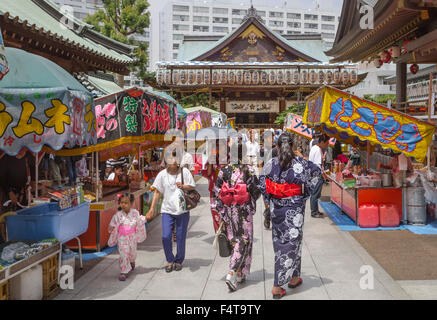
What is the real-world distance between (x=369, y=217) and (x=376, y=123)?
1869 mm

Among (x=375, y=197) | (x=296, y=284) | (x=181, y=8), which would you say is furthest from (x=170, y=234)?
(x=181, y=8)

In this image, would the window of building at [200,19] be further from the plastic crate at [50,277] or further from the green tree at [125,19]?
the plastic crate at [50,277]

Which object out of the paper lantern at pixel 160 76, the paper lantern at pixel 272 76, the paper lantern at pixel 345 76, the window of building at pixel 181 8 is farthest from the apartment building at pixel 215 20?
the paper lantern at pixel 160 76

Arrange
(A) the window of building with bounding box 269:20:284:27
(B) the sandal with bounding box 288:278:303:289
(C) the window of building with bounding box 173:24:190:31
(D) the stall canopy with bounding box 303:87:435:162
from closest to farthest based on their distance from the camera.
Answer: (B) the sandal with bounding box 288:278:303:289 → (D) the stall canopy with bounding box 303:87:435:162 → (C) the window of building with bounding box 173:24:190:31 → (A) the window of building with bounding box 269:20:284:27

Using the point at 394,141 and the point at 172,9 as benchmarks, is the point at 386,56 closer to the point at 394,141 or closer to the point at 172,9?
the point at 394,141

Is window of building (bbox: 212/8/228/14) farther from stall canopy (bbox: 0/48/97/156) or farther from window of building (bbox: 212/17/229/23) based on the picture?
stall canopy (bbox: 0/48/97/156)

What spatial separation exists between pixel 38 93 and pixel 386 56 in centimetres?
1058

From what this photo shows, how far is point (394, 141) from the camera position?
23.7 feet

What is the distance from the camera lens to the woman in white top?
532 cm

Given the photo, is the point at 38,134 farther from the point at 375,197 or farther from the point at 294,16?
the point at 294,16

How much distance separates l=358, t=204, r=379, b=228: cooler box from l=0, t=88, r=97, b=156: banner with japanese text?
18.3 ft

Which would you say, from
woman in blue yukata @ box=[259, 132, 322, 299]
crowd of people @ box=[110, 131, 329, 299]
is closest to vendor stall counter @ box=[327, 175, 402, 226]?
crowd of people @ box=[110, 131, 329, 299]

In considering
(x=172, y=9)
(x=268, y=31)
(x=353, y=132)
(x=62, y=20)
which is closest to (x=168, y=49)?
(x=172, y=9)

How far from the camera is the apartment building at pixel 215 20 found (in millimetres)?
71375
